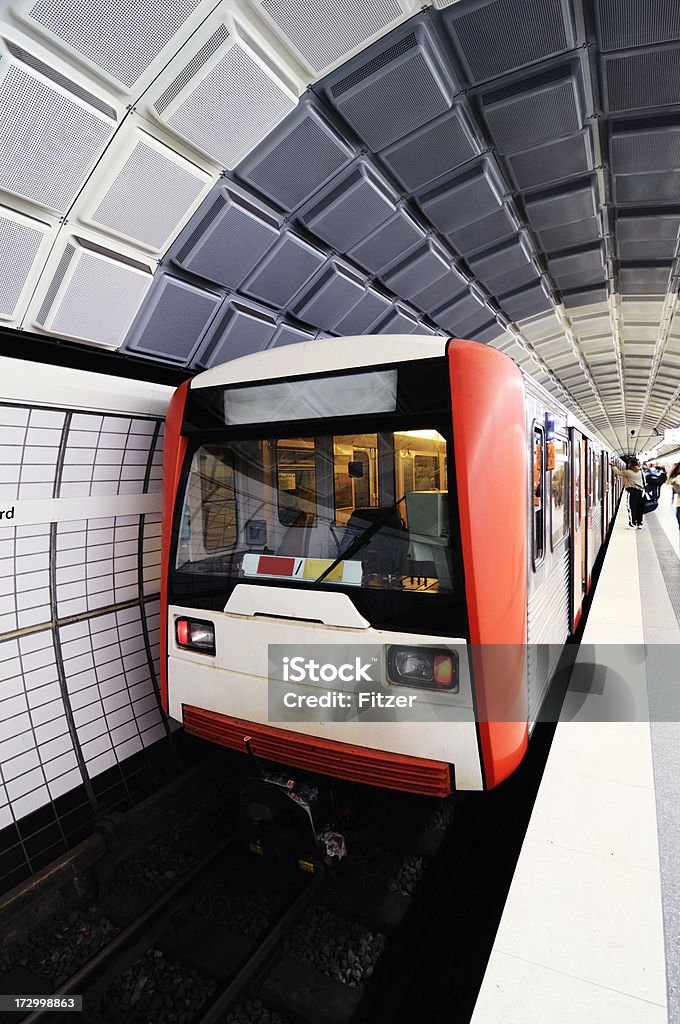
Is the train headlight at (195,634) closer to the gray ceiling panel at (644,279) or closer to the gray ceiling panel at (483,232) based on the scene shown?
the gray ceiling panel at (483,232)

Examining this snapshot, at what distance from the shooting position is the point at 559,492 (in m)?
A: 4.38

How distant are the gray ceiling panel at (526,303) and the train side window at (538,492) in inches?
168

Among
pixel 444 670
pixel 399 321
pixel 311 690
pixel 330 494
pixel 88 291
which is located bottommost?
pixel 311 690

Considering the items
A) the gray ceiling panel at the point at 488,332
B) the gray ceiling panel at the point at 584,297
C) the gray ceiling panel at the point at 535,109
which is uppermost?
the gray ceiling panel at the point at 584,297

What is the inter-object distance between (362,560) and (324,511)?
1.41 ft

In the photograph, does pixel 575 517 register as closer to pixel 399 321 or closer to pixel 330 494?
pixel 399 321

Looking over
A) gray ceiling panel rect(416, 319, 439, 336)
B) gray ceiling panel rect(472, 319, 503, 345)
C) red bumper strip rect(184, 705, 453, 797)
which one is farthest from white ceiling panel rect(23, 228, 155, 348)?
gray ceiling panel rect(472, 319, 503, 345)

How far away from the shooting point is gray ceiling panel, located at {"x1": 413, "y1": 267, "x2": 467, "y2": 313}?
5965 mm

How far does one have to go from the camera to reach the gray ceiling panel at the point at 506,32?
9.79ft

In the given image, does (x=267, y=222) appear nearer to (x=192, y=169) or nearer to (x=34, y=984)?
(x=192, y=169)

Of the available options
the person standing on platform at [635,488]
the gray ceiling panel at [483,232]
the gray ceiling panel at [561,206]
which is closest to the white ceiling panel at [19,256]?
the gray ceiling panel at [483,232]

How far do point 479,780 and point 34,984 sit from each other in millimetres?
2189

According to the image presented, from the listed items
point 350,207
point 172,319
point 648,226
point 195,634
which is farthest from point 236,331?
point 648,226

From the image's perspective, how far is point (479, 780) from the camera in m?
2.52
